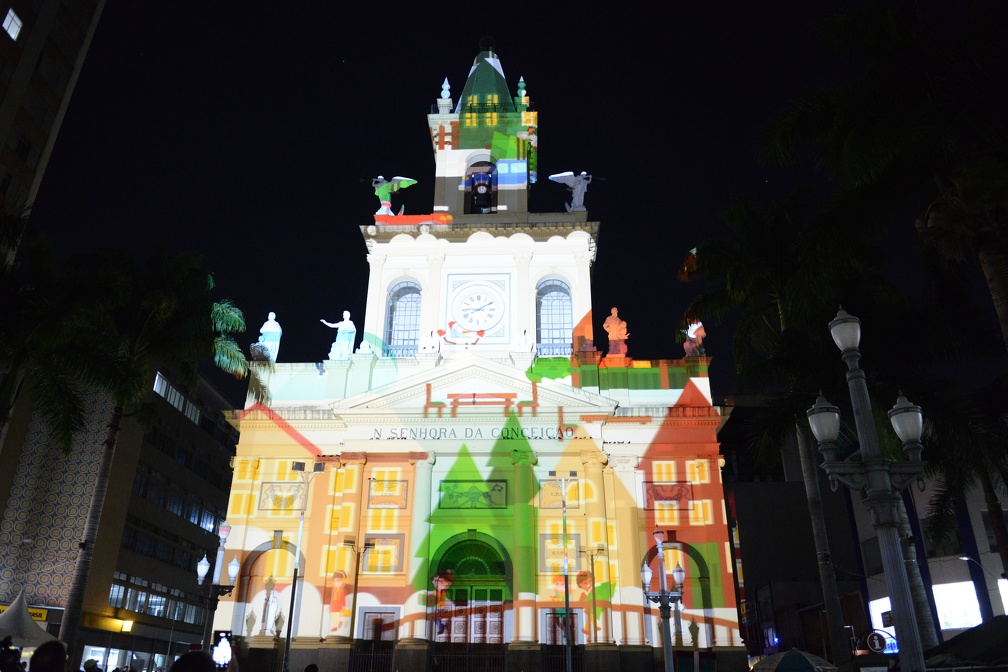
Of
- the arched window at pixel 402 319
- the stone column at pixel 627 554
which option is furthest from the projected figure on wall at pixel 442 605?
the arched window at pixel 402 319

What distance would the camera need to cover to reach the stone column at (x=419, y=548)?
30.9m

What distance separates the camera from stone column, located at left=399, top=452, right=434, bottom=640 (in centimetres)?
3086

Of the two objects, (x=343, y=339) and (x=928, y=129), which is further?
(x=343, y=339)

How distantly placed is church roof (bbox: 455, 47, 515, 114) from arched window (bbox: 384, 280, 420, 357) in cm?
1120

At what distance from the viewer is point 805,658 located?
19406 mm

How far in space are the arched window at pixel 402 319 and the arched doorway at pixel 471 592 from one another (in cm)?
1015

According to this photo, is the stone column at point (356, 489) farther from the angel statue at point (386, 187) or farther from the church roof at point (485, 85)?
the church roof at point (485, 85)

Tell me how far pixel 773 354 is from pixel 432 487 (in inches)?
679

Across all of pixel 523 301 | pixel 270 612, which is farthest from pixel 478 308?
pixel 270 612

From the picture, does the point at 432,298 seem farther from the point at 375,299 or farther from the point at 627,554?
the point at 627,554

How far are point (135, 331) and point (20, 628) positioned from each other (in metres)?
9.52

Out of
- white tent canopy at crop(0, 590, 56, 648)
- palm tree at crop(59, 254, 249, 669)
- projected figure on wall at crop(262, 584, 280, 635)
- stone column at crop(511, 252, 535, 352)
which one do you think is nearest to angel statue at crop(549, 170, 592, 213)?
stone column at crop(511, 252, 535, 352)

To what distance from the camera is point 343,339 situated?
1507 inches

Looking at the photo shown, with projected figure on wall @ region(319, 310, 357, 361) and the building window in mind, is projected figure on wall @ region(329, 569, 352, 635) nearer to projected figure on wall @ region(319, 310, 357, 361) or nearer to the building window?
projected figure on wall @ region(319, 310, 357, 361)
